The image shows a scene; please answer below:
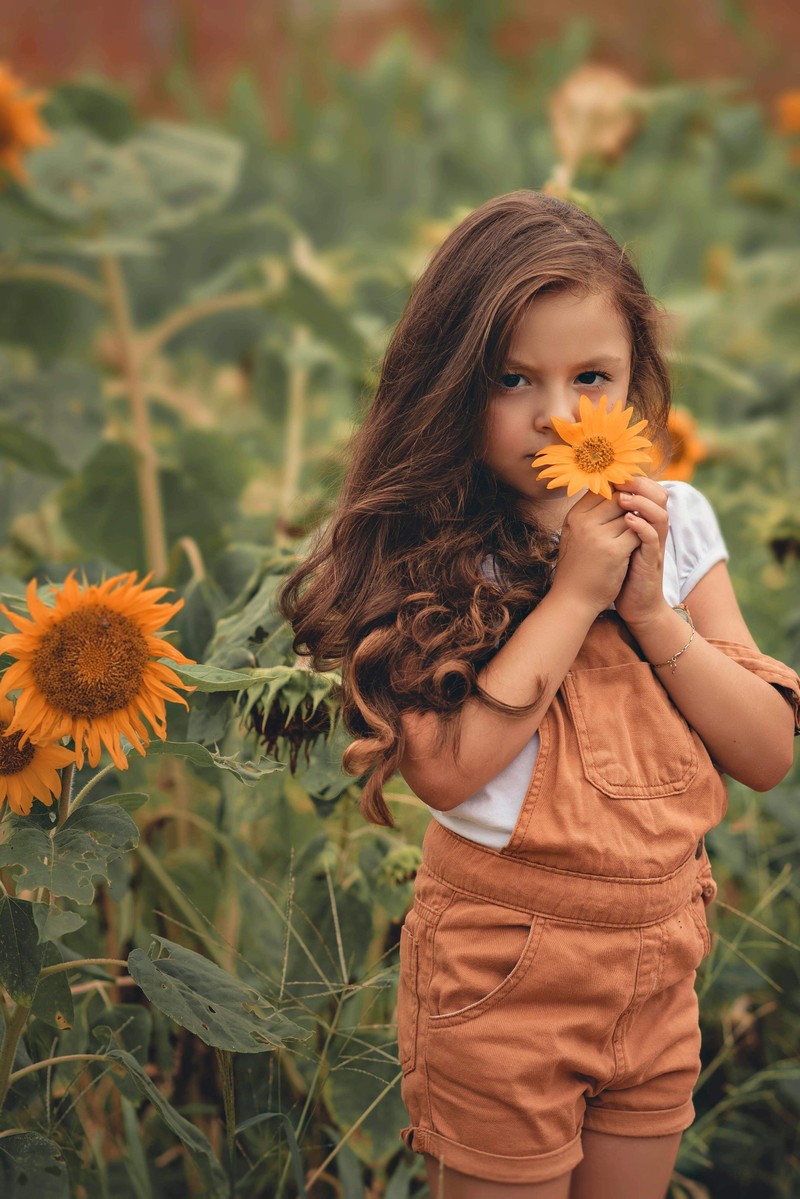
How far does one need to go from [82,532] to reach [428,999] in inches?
40.6

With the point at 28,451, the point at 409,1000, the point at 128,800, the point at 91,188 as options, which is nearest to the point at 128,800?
the point at 128,800

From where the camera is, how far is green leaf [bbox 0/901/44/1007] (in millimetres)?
947

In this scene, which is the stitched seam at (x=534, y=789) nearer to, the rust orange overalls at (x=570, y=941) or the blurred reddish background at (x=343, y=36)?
the rust orange overalls at (x=570, y=941)

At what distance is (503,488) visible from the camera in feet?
3.28

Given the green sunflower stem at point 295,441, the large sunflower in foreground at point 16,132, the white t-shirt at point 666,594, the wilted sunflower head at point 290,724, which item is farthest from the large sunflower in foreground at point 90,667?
the large sunflower in foreground at point 16,132

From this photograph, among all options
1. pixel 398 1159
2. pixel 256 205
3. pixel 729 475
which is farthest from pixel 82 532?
pixel 256 205

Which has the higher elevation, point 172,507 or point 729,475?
point 729,475

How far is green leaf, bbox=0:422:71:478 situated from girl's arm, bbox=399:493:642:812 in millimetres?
968

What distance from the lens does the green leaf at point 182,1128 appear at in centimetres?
98

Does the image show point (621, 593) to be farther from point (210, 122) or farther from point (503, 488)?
point (210, 122)

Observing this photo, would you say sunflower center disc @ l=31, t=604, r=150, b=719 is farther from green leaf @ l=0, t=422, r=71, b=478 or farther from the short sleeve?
green leaf @ l=0, t=422, r=71, b=478

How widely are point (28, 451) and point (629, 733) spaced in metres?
1.05

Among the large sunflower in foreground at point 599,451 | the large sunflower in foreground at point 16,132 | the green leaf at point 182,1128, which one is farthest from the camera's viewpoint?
the large sunflower in foreground at point 16,132

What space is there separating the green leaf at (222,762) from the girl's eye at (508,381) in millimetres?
322
